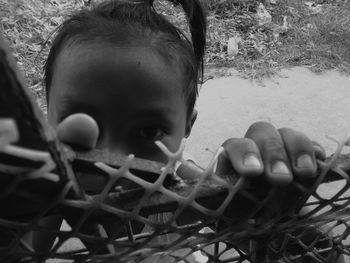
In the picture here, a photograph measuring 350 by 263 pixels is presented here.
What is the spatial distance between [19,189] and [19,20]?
9.03ft

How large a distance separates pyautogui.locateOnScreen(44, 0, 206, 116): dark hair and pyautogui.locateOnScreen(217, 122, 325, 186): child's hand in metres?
0.51

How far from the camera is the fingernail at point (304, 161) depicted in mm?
445

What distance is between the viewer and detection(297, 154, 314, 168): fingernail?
0.44 meters

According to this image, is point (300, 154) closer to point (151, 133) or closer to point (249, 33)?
point (151, 133)

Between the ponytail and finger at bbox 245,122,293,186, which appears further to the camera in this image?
the ponytail

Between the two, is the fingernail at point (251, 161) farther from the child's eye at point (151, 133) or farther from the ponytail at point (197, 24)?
the ponytail at point (197, 24)

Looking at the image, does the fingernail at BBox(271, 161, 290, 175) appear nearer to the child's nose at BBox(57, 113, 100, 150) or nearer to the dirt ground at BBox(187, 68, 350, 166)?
the child's nose at BBox(57, 113, 100, 150)

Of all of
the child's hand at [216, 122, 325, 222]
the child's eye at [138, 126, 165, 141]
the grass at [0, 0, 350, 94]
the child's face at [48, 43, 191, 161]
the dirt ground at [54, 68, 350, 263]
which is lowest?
the dirt ground at [54, 68, 350, 263]

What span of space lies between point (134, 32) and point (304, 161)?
62cm

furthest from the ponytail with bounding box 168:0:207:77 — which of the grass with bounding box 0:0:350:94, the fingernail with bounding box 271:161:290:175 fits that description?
the grass with bounding box 0:0:350:94

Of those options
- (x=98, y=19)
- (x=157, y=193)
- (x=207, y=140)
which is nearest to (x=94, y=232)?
(x=157, y=193)

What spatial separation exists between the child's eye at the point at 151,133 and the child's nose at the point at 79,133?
17.6 inches

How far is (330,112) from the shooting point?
218 centimetres

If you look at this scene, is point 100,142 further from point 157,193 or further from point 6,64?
point 6,64
